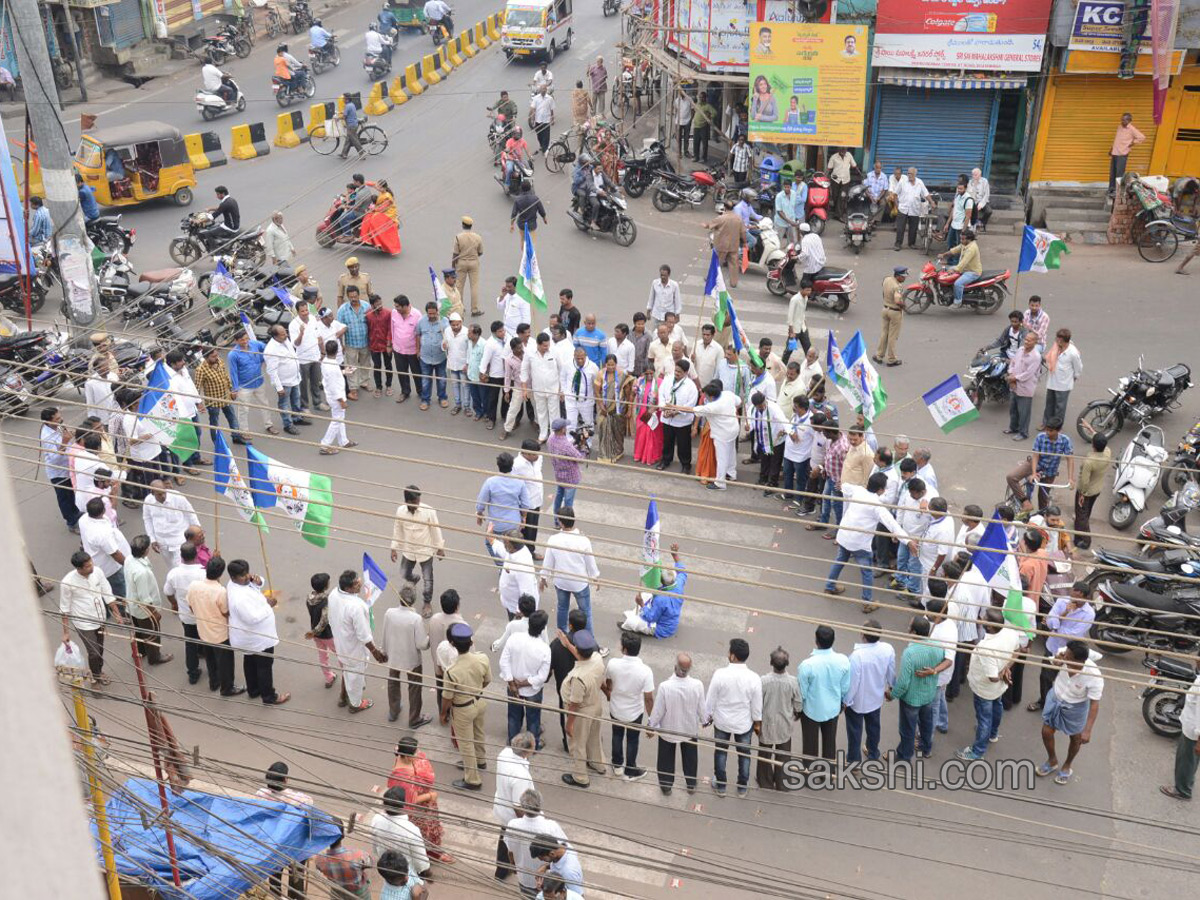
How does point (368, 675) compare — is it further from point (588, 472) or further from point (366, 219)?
point (366, 219)

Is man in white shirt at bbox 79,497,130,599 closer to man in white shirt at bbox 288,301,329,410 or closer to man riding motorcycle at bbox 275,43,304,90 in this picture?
man in white shirt at bbox 288,301,329,410

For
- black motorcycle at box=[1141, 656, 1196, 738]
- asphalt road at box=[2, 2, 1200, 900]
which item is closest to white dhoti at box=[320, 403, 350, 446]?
asphalt road at box=[2, 2, 1200, 900]

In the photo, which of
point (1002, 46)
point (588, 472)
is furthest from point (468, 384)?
point (1002, 46)

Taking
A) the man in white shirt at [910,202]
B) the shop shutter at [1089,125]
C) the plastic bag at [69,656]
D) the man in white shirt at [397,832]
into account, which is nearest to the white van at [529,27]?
the man in white shirt at [910,202]

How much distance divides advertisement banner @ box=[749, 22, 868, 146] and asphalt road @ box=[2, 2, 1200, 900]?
1996 millimetres

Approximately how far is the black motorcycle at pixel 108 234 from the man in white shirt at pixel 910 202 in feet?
40.2

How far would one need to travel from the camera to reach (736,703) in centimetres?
928

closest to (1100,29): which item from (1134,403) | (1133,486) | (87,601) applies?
(1134,403)

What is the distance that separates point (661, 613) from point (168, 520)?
4.72m

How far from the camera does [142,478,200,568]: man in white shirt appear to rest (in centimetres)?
1160

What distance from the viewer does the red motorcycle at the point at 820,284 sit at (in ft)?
58.0

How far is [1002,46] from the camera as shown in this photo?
66.6ft

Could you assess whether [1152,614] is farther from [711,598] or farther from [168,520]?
[168,520]

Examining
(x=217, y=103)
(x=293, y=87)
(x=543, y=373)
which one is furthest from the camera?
(x=293, y=87)
